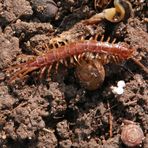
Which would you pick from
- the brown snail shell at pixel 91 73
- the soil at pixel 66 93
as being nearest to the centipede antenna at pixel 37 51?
the soil at pixel 66 93

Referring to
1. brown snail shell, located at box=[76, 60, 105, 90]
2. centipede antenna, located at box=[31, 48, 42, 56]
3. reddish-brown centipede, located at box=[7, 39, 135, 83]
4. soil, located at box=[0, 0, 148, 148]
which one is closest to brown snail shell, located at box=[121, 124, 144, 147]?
soil, located at box=[0, 0, 148, 148]

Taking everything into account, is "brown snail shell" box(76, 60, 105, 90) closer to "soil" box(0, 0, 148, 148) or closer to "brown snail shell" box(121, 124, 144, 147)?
"soil" box(0, 0, 148, 148)

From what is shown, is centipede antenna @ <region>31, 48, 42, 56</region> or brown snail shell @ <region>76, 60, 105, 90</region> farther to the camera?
centipede antenna @ <region>31, 48, 42, 56</region>

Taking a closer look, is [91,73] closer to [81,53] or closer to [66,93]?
[81,53]

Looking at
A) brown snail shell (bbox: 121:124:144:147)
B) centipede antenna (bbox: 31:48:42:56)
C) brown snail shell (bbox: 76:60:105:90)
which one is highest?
centipede antenna (bbox: 31:48:42:56)

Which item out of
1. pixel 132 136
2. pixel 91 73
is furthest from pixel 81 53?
pixel 132 136
